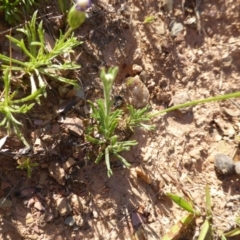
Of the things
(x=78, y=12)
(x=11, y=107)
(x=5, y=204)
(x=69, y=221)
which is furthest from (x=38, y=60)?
(x=69, y=221)

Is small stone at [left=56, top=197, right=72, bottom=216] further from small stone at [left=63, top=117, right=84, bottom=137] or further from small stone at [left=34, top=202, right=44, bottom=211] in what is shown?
small stone at [left=63, top=117, right=84, bottom=137]

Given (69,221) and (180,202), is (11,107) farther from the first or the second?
(180,202)

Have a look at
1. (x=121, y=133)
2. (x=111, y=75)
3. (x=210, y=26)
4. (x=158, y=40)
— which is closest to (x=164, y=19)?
(x=158, y=40)

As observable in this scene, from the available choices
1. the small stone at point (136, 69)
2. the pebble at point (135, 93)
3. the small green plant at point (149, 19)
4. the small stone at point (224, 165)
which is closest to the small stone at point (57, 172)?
the pebble at point (135, 93)

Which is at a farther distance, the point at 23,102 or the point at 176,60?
the point at 176,60

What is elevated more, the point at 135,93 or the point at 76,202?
the point at 135,93

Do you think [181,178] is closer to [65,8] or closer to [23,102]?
[23,102]
